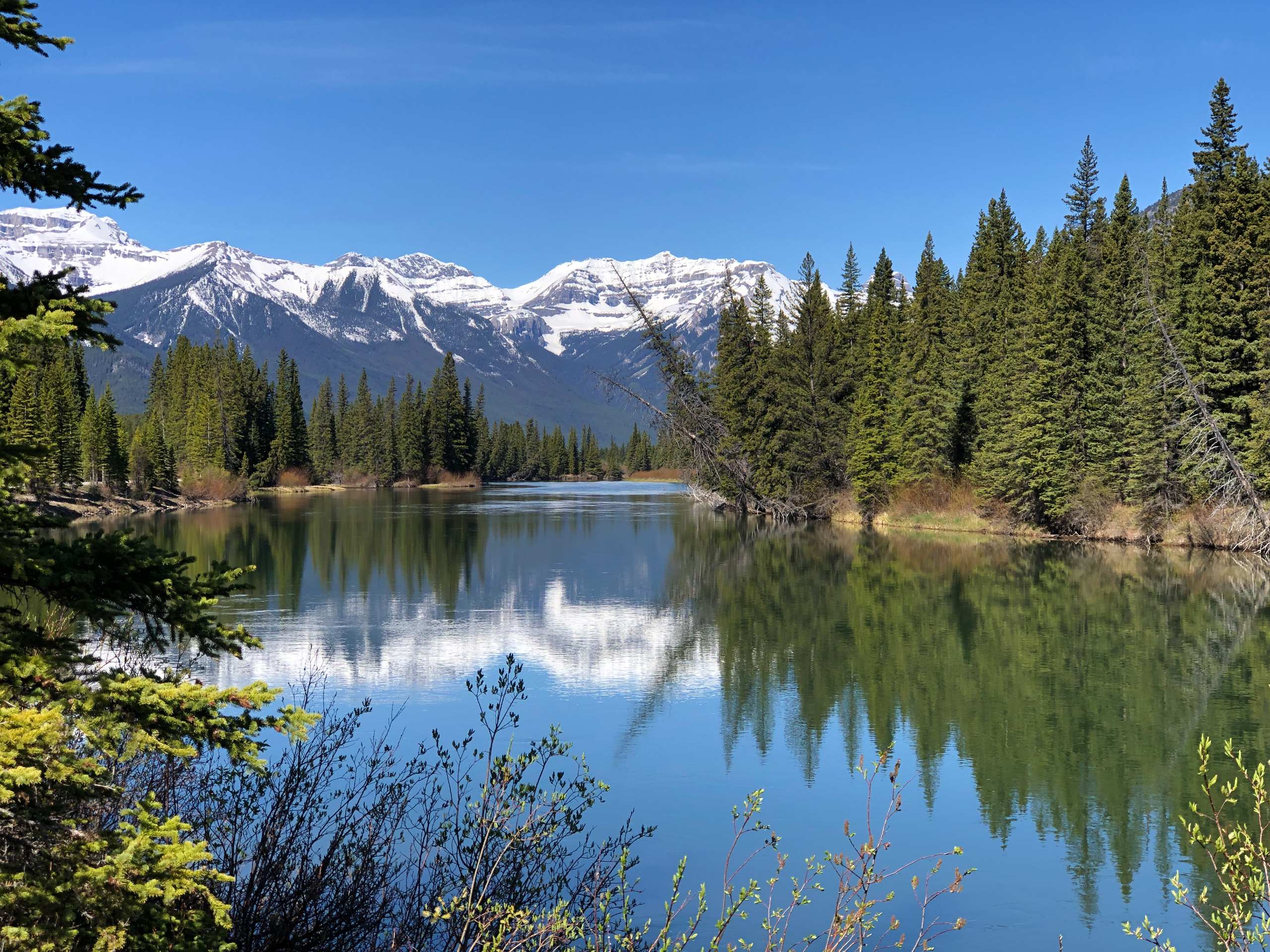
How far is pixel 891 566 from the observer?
3744 centimetres

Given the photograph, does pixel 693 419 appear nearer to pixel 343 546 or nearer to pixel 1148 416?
pixel 343 546

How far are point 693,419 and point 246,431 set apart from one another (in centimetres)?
6714

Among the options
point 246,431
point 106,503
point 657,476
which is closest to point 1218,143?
point 106,503

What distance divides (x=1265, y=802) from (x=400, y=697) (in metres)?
12.7

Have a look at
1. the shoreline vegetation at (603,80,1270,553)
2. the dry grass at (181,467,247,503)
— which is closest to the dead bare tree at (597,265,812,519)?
the shoreline vegetation at (603,80,1270,553)

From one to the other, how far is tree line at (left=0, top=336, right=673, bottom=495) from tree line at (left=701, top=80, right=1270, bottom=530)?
136 ft

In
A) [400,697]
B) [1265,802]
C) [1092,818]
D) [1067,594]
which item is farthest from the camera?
[1067,594]

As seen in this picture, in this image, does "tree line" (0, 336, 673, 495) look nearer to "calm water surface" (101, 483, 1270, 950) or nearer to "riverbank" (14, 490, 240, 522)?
"riverbank" (14, 490, 240, 522)

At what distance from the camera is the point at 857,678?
1942cm

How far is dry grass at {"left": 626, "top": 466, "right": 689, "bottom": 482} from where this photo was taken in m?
166

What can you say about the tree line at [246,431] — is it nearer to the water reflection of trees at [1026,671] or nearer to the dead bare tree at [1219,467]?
the water reflection of trees at [1026,671]

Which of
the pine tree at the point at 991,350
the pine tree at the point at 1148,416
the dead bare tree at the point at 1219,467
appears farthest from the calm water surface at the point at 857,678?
the pine tree at the point at 991,350

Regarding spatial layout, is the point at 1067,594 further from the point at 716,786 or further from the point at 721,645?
the point at 716,786

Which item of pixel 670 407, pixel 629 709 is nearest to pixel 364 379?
pixel 670 407
